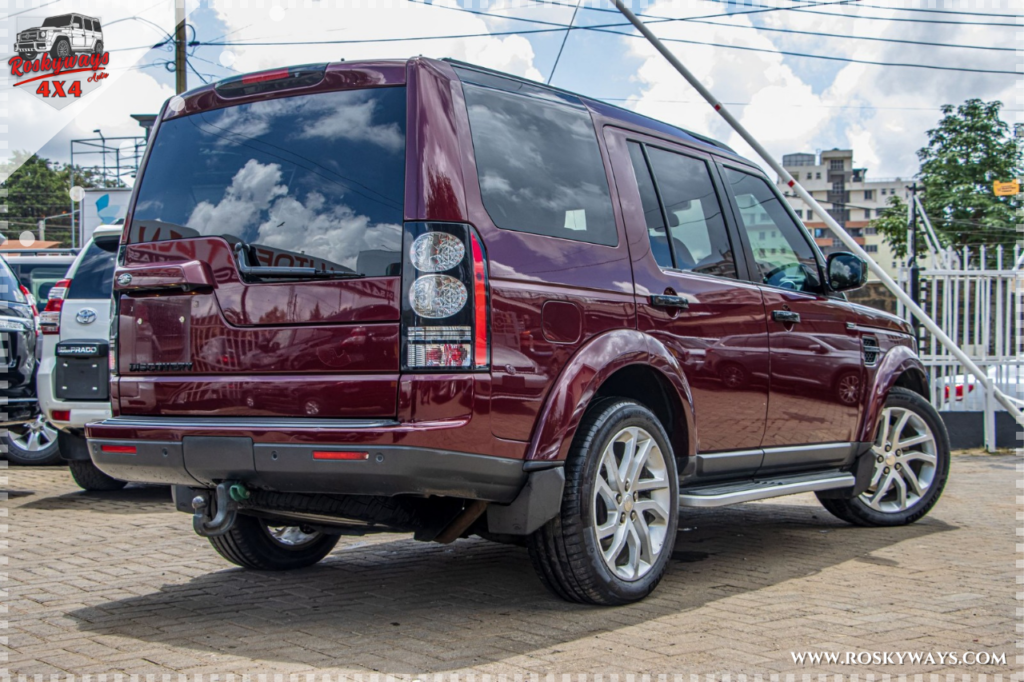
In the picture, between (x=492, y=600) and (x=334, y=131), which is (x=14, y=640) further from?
(x=334, y=131)

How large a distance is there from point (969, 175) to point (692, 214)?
43290mm

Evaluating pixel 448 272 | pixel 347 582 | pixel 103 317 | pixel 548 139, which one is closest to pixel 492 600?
pixel 347 582

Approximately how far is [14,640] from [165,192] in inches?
72.5

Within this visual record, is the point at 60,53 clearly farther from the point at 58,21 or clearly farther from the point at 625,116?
the point at 625,116

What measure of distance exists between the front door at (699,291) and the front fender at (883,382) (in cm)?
119

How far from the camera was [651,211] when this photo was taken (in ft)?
16.3

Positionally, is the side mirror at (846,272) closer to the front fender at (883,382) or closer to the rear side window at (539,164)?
the front fender at (883,382)

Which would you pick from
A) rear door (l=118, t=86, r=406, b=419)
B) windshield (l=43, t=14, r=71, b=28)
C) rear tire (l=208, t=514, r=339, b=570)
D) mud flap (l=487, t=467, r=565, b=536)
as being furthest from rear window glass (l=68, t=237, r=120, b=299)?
windshield (l=43, t=14, r=71, b=28)

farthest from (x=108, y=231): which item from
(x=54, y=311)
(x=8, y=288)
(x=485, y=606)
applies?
(x=485, y=606)

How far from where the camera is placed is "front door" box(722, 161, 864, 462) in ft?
18.3

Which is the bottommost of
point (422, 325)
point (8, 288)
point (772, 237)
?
point (422, 325)

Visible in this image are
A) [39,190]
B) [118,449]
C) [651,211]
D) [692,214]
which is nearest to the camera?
[118,449]

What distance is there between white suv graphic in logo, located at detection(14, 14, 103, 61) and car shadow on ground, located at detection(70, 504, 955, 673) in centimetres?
1577

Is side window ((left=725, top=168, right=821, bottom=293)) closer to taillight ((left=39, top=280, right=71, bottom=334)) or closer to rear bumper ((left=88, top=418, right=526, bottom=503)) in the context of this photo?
rear bumper ((left=88, top=418, right=526, bottom=503))
